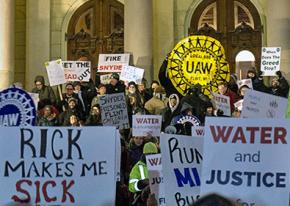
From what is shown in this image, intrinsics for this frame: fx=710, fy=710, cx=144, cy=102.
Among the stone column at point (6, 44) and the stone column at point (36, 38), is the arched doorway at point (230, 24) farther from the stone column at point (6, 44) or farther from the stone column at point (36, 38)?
the stone column at point (6, 44)

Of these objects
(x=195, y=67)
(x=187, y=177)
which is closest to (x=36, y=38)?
(x=195, y=67)

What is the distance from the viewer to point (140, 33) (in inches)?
752

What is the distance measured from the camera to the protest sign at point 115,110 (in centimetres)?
1257

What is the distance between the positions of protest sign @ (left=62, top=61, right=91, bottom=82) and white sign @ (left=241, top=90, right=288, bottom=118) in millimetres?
9502

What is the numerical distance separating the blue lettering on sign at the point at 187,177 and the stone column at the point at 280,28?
38.3 ft

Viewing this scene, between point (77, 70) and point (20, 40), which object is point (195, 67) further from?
point (20, 40)

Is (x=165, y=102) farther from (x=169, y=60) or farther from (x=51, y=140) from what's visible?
(x=51, y=140)

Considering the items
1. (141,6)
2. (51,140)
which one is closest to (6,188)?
(51,140)

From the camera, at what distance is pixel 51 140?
6176 millimetres

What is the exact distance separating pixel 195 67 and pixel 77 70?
115 inches

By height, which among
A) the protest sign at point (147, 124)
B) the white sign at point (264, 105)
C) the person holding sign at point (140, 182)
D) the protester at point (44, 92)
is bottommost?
the person holding sign at point (140, 182)

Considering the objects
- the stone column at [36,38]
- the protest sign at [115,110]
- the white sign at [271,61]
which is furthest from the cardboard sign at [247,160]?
the stone column at [36,38]

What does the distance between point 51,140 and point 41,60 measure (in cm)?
1576

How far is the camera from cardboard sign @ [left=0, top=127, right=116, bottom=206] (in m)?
6.05
